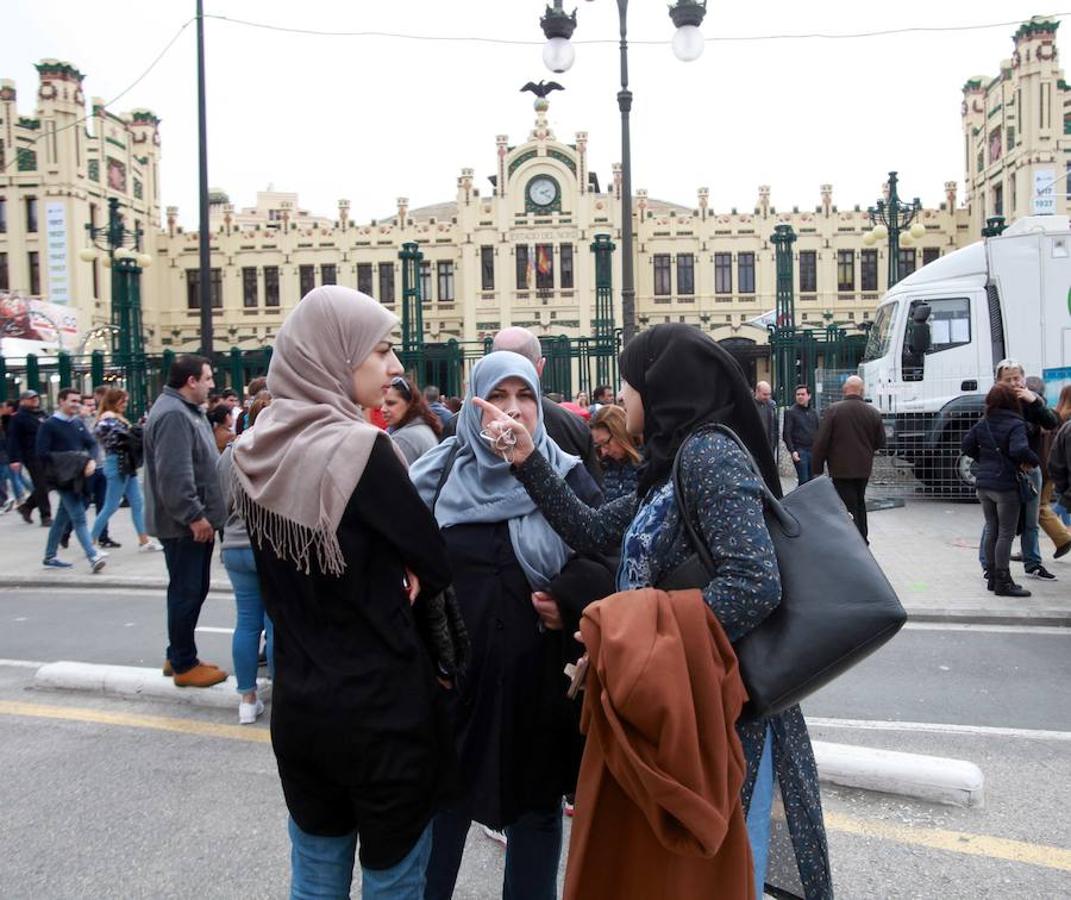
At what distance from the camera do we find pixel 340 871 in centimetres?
223

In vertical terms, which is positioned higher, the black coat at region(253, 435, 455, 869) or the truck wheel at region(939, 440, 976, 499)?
the black coat at region(253, 435, 455, 869)

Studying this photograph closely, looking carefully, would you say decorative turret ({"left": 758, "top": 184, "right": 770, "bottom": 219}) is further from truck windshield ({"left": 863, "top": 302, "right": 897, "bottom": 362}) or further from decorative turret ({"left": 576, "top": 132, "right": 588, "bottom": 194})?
truck windshield ({"left": 863, "top": 302, "right": 897, "bottom": 362})

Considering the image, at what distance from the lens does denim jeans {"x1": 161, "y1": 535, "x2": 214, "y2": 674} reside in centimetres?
515

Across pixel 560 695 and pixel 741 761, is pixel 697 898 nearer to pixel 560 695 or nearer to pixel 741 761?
pixel 741 761

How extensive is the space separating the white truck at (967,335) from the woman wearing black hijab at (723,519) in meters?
12.0

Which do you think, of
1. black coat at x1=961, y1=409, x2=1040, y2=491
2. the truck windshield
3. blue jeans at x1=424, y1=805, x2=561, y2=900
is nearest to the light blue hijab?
blue jeans at x1=424, y1=805, x2=561, y2=900

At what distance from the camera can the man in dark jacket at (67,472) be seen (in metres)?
9.54

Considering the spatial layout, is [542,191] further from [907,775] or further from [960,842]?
[960,842]

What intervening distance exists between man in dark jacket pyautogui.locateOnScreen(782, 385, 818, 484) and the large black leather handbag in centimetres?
1240

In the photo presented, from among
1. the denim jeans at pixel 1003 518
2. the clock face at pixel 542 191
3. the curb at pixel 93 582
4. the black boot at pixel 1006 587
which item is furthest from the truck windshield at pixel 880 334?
the clock face at pixel 542 191

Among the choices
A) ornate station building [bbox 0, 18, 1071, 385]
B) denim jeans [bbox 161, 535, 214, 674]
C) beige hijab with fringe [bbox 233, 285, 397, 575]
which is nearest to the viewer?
Answer: beige hijab with fringe [bbox 233, 285, 397, 575]

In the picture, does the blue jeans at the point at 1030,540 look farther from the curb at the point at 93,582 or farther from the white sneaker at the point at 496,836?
the curb at the point at 93,582

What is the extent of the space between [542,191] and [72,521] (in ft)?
118

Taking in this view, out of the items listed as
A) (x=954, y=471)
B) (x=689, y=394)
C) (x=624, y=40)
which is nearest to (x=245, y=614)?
(x=689, y=394)
